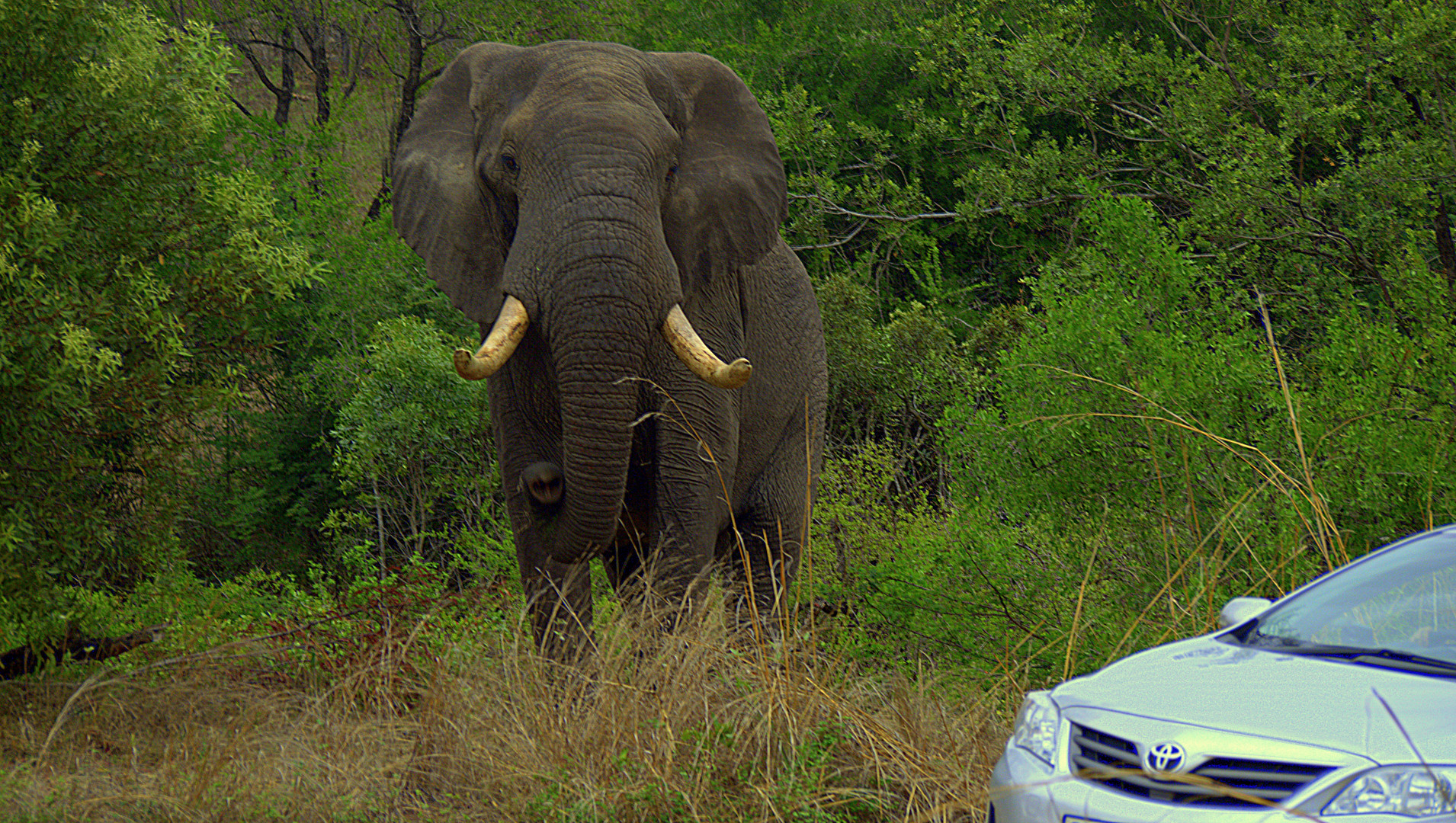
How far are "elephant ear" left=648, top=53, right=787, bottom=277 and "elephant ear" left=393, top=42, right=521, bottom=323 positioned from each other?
833 millimetres

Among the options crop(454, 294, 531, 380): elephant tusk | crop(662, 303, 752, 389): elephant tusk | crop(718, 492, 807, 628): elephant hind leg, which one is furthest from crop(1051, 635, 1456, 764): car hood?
crop(718, 492, 807, 628): elephant hind leg

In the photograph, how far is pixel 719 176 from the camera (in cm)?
718

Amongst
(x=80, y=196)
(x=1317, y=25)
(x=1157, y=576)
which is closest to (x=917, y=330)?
(x=1317, y=25)

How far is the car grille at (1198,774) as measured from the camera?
340 centimetres

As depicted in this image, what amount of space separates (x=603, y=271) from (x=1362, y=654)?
11.1 feet

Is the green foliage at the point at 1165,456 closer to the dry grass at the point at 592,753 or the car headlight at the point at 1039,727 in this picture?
the dry grass at the point at 592,753

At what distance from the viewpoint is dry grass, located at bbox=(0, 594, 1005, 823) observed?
15.9 feet

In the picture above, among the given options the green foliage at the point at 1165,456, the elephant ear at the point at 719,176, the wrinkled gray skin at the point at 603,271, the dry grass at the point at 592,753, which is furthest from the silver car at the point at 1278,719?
the elephant ear at the point at 719,176

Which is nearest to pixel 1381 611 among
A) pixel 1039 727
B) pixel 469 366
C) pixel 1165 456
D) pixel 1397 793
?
pixel 1039 727

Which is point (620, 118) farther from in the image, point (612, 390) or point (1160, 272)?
point (1160, 272)

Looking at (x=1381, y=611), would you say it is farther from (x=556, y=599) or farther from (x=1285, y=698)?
(x=556, y=599)

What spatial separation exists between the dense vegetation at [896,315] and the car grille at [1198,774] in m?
1.20

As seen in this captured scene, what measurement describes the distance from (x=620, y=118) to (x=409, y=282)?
9728 millimetres

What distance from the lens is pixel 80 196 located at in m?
6.98
